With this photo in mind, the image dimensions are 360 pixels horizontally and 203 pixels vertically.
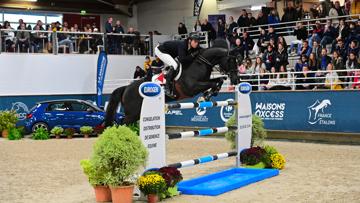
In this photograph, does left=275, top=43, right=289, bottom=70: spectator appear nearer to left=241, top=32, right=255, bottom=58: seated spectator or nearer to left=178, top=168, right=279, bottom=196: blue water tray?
left=241, top=32, right=255, bottom=58: seated spectator

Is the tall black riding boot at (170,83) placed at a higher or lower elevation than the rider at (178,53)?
lower

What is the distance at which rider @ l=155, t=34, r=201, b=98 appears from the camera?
A: 427 inches

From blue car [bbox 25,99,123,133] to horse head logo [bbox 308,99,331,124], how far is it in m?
8.28

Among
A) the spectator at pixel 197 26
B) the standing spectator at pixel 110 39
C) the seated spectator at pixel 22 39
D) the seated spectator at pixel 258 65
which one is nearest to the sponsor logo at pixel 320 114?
the seated spectator at pixel 258 65

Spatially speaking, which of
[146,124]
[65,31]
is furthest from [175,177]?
[65,31]

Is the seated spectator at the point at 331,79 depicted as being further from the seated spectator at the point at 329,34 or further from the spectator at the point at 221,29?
the spectator at the point at 221,29

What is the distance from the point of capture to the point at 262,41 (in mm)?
22406

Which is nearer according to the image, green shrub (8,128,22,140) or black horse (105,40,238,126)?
black horse (105,40,238,126)

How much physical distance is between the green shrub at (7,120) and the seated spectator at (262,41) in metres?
10.7

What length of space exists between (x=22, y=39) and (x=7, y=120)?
12.6 ft

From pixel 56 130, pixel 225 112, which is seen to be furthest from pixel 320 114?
pixel 56 130

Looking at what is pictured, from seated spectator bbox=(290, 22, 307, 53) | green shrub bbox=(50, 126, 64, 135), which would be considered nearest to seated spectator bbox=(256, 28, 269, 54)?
seated spectator bbox=(290, 22, 307, 53)

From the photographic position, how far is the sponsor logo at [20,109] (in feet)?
80.9

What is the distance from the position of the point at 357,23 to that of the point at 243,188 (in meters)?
12.1
